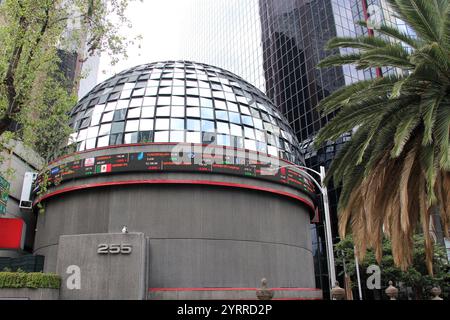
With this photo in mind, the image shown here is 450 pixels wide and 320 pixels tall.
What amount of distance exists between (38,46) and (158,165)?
14454mm

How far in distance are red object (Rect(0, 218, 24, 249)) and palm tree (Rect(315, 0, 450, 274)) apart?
29.1 meters

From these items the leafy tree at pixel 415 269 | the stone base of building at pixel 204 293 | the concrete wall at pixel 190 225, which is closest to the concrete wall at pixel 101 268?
the stone base of building at pixel 204 293

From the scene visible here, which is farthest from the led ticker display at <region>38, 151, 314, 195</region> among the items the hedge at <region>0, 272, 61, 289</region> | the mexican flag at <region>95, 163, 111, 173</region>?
the hedge at <region>0, 272, 61, 289</region>

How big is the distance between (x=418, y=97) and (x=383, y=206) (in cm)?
400

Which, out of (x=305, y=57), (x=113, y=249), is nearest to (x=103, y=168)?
(x=113, y=249)

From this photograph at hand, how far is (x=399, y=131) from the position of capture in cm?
1151

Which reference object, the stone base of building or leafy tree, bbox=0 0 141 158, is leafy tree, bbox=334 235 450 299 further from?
leafy tree, bbox=0 0 141 158

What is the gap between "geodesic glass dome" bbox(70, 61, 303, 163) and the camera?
102ft

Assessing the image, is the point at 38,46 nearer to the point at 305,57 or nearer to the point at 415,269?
the point at 415,269

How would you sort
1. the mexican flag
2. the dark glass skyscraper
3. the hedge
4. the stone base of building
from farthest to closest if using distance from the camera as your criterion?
the dark glass skyscraper
the mexican flag
the stone base of building
the hedge

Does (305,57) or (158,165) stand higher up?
(305,57)

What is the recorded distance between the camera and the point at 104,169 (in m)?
28.9

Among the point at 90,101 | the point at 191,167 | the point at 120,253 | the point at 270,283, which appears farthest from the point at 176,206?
the point at 90,101

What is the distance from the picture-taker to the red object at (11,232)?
3300cm
